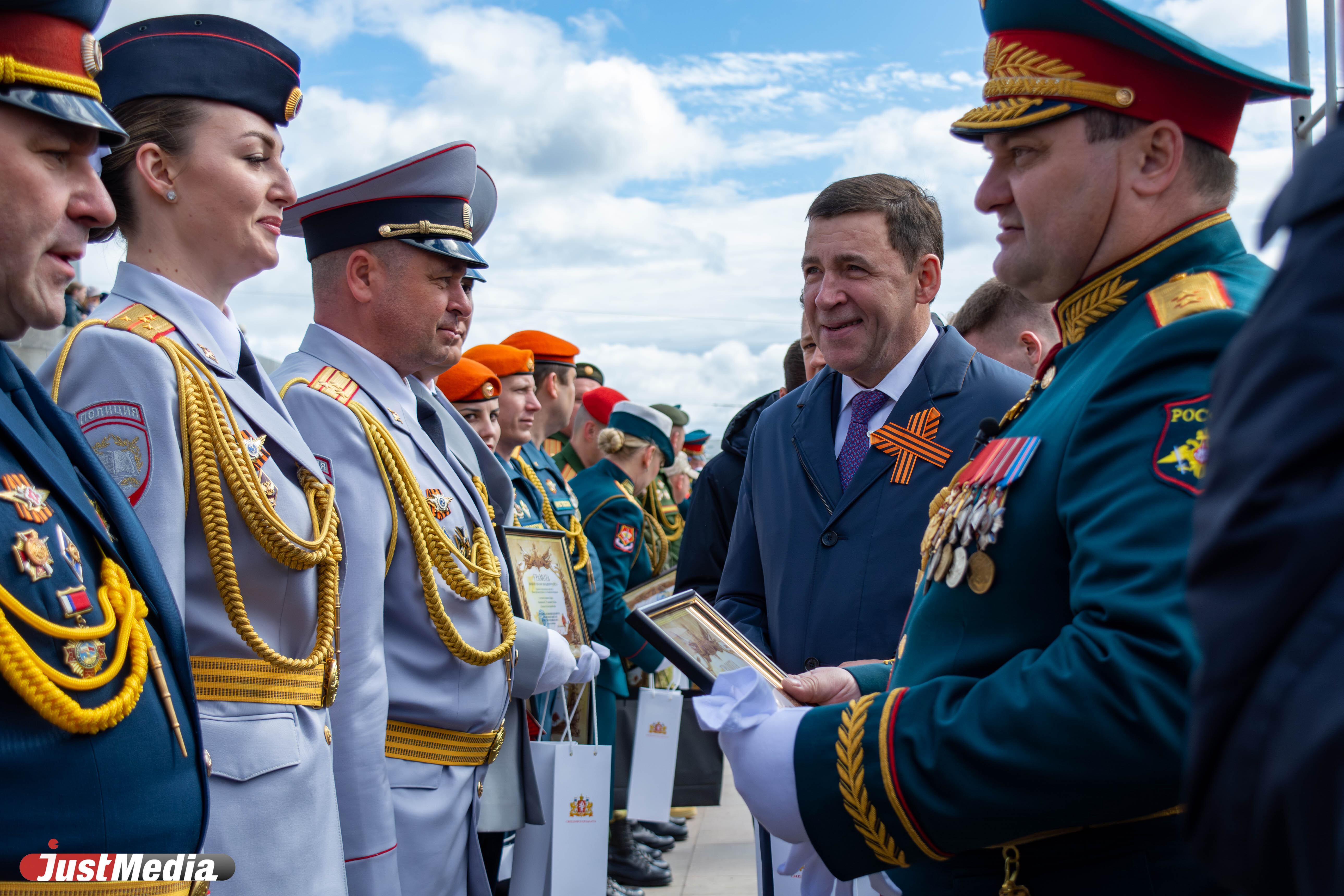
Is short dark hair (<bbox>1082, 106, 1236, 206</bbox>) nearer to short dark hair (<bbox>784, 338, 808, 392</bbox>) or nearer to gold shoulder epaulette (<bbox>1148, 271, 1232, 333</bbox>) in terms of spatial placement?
gold shoulder epaulette (<bbox>1148, 271, 1232, 333</bbox>)

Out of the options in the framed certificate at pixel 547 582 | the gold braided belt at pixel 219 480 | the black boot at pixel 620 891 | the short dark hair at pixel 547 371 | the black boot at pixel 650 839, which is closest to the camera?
the gold braided belt at pixel 219 480

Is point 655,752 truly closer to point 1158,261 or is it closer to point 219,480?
point 219,480

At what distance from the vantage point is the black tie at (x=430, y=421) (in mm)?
3307

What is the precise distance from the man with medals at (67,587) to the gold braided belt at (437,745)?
3.49 ft

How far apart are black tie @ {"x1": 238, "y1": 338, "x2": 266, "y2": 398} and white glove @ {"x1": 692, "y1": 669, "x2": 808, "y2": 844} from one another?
1319 millimetres

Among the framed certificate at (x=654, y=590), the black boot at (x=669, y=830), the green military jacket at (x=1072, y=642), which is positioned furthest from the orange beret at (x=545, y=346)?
the green military jacket at (x=1072, y=642)

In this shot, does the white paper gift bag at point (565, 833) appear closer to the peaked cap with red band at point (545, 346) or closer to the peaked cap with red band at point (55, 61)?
the peaked cap with red band at point (55, 61)

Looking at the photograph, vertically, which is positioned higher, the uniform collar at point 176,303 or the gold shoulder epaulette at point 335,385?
the uniform collar at point 176,303

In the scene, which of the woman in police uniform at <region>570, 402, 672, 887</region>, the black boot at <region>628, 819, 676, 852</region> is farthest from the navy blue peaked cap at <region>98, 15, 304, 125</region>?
the black boot at <region>628, 819, 676, 852</region>

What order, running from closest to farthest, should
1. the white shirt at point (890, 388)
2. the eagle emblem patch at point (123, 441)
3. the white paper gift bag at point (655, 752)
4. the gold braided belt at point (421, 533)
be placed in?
1. the eagle emblem patch at point (123, 441)
2. the gold braided belt at point (421, 533)
3. the white shirt at point (890, 388)
4. the white paper gift bag at point (655, 752)

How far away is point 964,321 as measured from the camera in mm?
4645

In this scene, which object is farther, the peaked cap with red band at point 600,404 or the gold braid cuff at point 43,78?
the peaked cap with red band at point 600,404

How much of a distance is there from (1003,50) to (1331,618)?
4.77ft

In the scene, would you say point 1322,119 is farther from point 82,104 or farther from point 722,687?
point 82,104
